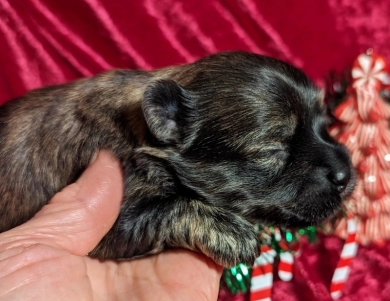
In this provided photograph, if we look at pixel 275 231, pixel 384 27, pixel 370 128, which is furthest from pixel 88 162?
pixel 384 27

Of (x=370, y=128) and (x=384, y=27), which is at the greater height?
(x=384, y=27)

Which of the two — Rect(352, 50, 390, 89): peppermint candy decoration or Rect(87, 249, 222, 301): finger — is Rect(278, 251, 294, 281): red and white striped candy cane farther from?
Rect(352, 50, 390, 89): peppermint candy decoration

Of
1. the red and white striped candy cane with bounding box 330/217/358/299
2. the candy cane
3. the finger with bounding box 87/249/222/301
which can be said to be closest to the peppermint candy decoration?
the red and white striped candy cane with bounding box 330/217/358/299

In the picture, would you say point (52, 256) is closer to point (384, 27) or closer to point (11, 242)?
point (11, 242)

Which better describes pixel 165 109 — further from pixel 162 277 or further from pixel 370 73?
pixel 370 73

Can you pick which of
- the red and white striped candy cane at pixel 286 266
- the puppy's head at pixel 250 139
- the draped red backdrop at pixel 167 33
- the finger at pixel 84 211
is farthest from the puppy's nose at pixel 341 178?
the draped red backdrop at pixel 167 33

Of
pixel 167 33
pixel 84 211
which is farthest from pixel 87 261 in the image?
pixel 167 33

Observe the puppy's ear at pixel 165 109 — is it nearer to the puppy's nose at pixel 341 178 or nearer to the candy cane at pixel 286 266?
the puppy's nose at pixel 341 178
